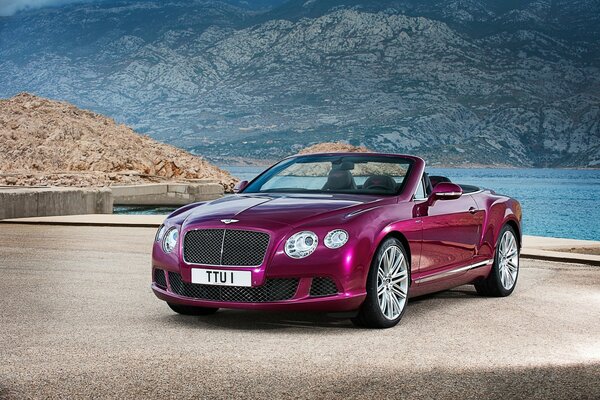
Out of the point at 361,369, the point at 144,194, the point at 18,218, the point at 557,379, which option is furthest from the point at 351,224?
the point at 144,194

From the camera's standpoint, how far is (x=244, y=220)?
8.25 metres

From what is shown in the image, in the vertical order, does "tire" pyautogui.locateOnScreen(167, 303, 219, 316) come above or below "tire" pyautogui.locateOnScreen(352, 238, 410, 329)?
below

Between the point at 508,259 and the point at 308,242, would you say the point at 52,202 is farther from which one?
the point at 308,242

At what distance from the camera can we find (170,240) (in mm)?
8641

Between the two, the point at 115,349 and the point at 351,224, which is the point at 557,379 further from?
the point at 115,349

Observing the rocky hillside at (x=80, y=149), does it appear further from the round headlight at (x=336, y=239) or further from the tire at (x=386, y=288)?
the round headlight at (x=336, y=239)

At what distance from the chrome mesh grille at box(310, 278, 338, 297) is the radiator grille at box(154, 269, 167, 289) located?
1365 mm

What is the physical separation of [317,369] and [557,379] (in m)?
1.53

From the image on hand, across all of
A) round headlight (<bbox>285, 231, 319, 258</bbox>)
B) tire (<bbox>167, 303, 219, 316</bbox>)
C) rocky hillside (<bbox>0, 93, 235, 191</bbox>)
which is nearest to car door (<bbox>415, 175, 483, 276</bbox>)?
round headlight (<bbox>285, 231, 319, 258</bbox>)

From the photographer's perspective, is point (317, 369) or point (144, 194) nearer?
point (317, 369)

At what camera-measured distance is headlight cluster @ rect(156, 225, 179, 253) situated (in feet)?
28.2

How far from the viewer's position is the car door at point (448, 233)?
9258 mm

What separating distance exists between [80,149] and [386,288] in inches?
2835

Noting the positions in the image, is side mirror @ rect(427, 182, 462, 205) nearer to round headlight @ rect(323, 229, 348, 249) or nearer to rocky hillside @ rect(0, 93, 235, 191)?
round headlight @ rect(323, 229, 348, 249)
